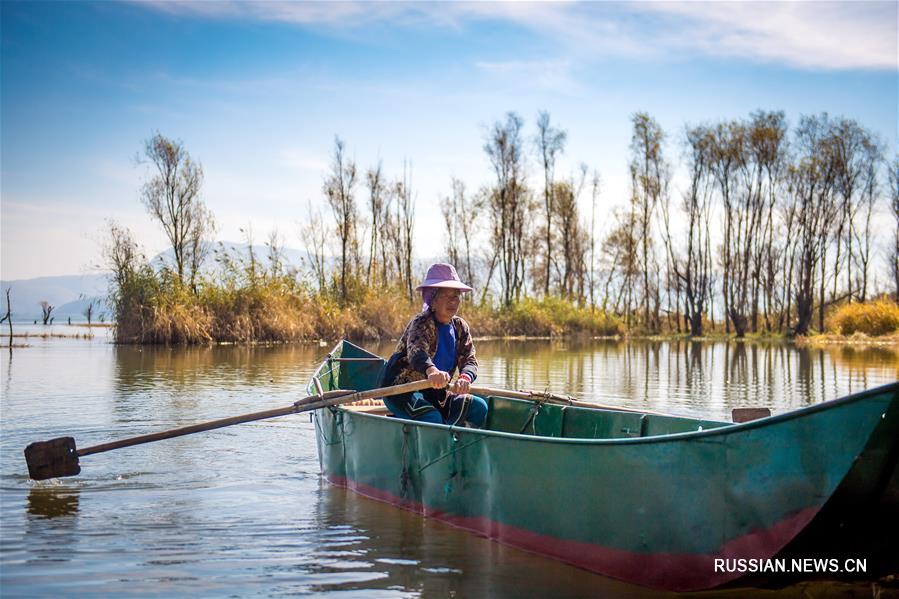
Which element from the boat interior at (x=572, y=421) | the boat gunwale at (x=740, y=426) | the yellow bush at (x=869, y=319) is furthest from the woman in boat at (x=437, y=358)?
the yellow bush at (x=869, y=319)

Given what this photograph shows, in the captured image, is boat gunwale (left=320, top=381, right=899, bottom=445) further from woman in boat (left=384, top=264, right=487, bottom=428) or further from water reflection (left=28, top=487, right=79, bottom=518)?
water reflection (left=28, top=487, right=79, bottom=518)

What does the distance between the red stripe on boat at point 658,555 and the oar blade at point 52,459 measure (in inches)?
136

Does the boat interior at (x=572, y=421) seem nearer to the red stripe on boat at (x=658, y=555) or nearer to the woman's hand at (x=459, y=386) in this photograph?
the woman's hand at (x=459, y=386)

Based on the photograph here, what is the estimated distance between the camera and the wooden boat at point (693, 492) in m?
4.40

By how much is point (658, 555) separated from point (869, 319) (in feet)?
114

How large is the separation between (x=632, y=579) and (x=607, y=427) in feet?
7.84

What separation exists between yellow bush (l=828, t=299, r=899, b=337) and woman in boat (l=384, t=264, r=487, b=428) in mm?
31486

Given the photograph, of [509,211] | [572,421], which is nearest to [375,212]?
[509,211]

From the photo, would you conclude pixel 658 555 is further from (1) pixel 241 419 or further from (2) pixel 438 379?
(1) pixel 241 419

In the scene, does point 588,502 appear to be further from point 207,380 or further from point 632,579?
Answer: point 207,380

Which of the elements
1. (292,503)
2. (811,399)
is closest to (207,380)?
(292,503)

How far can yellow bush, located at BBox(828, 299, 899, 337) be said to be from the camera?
3488 cm

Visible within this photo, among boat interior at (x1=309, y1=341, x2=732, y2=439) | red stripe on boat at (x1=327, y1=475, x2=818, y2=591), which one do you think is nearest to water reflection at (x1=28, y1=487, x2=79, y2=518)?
boat interior at (x1=309, y1=341, x2=732, y2=439)

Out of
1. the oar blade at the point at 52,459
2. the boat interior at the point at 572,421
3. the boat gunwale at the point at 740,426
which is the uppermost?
the boat gunwale at the point at 740,426
